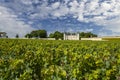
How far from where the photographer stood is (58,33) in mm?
156500

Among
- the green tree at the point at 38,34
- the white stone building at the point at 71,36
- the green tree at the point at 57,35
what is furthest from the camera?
the green tree at the point at 38,34

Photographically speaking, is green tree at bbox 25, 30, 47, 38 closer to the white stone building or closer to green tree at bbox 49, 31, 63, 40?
green tree at bbox 49, 31, 63, 40

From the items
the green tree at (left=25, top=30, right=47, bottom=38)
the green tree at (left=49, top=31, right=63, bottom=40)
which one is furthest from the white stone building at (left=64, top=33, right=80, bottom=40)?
the green tree at (left=25, top=30, right=47, bottom=38)

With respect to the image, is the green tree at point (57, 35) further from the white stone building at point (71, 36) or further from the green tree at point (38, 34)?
the white stone building at point (71, 36)

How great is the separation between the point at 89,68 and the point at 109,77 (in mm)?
1575

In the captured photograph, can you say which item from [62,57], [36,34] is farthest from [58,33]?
[62,57]

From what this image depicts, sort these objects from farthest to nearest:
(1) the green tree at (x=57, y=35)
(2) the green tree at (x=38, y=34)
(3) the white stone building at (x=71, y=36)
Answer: (2) the green tree at (x=38, y=34)
(1) the green tree at (x=57, y=35)
(3) the white stone building at (x=71, y=36)

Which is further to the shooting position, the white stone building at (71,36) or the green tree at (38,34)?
the green tree at (38,34)

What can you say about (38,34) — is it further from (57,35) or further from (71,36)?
(71,36)

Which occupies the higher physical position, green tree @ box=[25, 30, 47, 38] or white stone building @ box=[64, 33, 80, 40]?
green tree @ box=[25, 30, 47, 38]

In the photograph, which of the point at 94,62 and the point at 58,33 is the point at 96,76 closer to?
the point at 94,62

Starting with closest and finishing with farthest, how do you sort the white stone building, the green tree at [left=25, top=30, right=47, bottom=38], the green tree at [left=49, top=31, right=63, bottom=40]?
the white stone building → the green tree at [left=49, top=31, right=63, bottom=40] → the green tree at [left=25, top=30, right=47, bottom=38]

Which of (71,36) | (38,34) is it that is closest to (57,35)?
(38,34)

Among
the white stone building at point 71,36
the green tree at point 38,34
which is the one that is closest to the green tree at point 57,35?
the green tree at point 38,34
